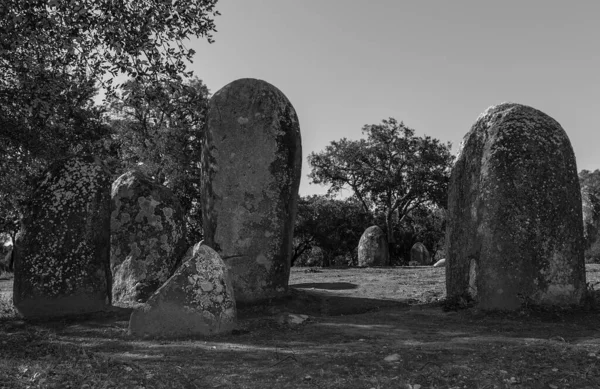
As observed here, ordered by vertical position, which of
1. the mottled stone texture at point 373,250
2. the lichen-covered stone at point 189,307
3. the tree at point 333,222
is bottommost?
the lichen-covered stone at point 189,307

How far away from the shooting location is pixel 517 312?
8664 mm

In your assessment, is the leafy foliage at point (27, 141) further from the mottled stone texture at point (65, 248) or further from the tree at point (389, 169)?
the tree at point (389, 169)

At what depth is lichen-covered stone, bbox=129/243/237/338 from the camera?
7.41 metres

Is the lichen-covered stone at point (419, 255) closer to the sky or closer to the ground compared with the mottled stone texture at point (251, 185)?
closer to the ground

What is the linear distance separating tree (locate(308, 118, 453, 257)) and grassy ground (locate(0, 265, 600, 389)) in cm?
2716

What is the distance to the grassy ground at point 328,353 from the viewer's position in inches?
201

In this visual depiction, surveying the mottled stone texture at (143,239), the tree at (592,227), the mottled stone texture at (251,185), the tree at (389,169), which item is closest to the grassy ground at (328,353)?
the mottled stone texture at (251,185)

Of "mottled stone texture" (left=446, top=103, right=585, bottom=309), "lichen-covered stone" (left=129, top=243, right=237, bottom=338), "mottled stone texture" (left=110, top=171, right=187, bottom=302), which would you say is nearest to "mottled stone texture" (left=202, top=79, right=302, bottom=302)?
"mottled stone texture" (left=110, top=171, right=187, bottom=302)

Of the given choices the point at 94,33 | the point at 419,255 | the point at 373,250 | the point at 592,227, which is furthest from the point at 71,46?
the point at 419,255

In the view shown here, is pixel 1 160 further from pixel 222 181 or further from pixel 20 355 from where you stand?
pixel 20 355

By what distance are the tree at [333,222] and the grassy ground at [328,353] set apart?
30.2 meters

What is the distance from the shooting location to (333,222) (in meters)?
40.3

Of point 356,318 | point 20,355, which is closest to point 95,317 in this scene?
point 20,355

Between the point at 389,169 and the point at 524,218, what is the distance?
2862 cm
